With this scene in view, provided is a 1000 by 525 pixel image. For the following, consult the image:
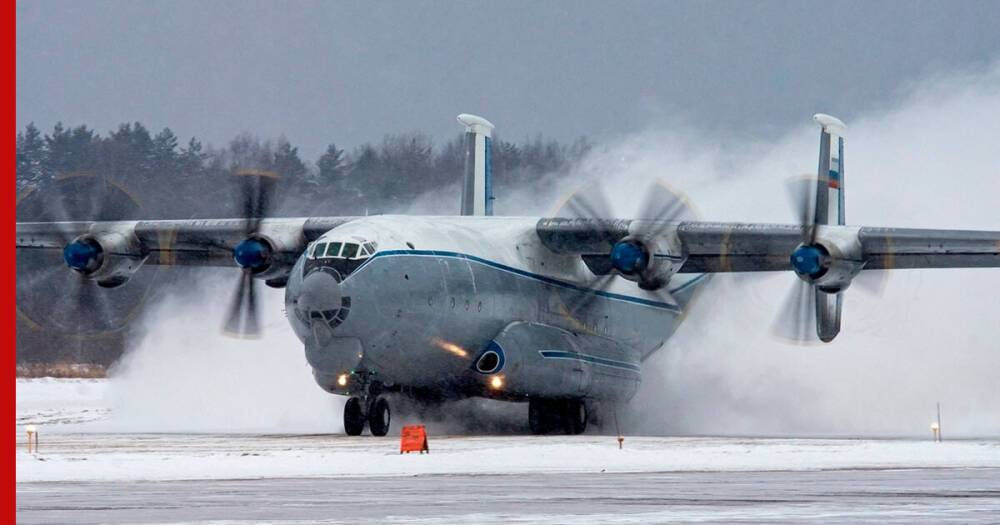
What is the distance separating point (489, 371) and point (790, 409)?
9640 millimetres

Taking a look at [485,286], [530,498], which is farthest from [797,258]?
[530,498]

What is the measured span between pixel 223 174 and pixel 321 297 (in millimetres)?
34304

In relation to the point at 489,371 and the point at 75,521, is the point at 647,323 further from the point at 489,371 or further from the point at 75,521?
the point at 75,521

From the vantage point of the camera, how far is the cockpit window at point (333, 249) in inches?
1054

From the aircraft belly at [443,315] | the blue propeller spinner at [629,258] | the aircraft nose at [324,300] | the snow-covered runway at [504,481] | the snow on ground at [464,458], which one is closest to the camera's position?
the snow-covered runway at [504,481]

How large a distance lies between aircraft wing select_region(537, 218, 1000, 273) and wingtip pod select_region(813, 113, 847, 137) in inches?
142

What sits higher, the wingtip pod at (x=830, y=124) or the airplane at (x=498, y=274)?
the wingtip pod at (x=830, y=124)

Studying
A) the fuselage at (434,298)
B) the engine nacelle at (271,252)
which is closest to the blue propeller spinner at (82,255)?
the engine nacelle at (271,252)

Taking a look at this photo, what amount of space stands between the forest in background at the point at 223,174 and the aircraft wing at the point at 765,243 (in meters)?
16.3

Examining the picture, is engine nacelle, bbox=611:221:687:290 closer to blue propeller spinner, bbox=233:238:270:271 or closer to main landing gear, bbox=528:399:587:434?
main landing gear, bbox=528:399:587:434

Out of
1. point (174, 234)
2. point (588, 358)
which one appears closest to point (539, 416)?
point (588, 358)

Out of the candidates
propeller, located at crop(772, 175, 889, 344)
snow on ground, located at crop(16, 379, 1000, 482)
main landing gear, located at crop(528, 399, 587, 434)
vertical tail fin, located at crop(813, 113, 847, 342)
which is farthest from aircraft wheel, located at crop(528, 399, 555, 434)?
vertical tail fin, located at crop(813, 113, 847, 342)

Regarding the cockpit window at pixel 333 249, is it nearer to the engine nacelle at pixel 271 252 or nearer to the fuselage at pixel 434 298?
the fuselage at pixel 434 298

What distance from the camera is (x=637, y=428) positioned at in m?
35.2
